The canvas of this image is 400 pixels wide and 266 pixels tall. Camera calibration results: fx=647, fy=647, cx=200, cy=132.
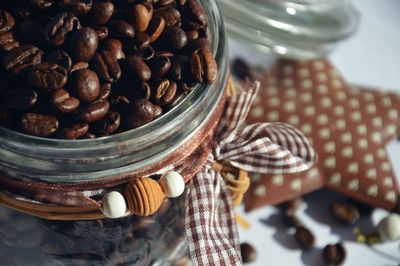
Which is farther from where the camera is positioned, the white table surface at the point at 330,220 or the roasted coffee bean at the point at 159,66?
the white table surface at the point at 330,220

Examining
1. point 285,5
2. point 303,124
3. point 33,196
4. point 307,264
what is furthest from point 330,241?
point 33,196

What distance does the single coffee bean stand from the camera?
60 cm

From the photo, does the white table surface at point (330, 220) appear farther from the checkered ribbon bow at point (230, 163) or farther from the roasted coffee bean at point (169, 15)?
the roasted coffee bean at point (169, 15)

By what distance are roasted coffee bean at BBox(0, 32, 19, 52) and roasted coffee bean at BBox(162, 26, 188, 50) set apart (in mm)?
140

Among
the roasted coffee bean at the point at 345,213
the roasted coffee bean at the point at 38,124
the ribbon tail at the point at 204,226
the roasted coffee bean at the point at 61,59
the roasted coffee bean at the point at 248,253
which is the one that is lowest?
the roasted coffee bean at the point at 248,253

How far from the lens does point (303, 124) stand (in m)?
0.95

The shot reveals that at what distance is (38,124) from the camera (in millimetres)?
550

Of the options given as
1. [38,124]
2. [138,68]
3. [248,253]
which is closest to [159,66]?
[138,68]

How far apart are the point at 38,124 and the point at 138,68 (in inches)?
4.0

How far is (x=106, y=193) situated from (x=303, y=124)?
1.39ft

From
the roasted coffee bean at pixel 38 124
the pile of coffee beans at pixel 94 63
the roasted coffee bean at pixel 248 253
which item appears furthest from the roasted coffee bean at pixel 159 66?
the roasted coffee bean at pixel 248 253

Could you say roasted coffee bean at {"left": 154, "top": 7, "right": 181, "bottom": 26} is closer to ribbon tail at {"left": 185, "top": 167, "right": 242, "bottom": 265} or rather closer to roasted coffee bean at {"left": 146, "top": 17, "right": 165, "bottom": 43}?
roasted coffee bean at {"left": 146, "top": 17, "right": 165, "bottom": 43}

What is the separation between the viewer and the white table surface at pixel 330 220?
88 centimetres

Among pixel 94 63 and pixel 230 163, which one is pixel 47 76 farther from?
pixel 230 163
